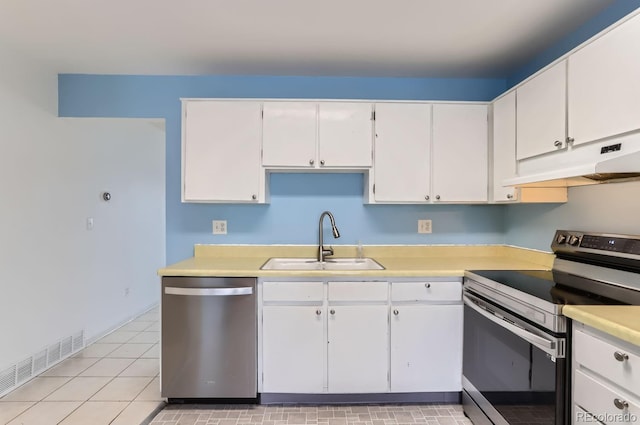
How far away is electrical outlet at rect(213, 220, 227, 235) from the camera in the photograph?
2643 millimetres

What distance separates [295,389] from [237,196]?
4.37 feet

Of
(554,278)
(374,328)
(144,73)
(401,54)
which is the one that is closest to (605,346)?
(554,278)

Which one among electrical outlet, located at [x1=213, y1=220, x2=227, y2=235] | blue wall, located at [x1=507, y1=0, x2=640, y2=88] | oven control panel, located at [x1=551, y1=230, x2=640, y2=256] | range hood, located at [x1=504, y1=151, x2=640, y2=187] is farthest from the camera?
electrical outlet, located at [x1=213, y1=220, x2=227, y2=235]

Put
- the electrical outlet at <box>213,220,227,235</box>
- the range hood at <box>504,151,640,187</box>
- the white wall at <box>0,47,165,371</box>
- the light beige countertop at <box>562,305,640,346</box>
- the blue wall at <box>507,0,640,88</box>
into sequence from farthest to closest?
the electrical outlet at <box>213,220,227,235</box> → the white wall at <box>0,47,165,371</box> → the blue wall at <box>507,0,640,88</box> → the range hood at <box>504,151,640,187</box> → the light beige countertop at <box>562,305,640,346</box>

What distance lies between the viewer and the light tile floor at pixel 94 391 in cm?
197

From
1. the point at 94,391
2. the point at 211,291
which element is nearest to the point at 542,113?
the point at 211,291

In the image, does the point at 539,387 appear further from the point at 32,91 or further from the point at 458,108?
the point at 32,91

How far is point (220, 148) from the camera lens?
2.35m

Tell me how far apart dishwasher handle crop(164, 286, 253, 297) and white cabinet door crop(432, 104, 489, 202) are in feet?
4.85

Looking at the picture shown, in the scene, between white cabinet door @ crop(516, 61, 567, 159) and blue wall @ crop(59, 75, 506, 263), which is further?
blue wall @ crop(59, 75, 506, 263)

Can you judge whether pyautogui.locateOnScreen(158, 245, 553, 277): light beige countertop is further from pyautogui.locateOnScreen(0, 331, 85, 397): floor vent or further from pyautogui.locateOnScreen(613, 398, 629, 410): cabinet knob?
pyautogui.locateOnScreen(0, 331, 85, 397): floor vent

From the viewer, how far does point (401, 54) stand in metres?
2.29

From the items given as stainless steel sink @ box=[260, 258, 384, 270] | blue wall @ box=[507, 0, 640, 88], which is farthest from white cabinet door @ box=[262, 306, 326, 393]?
blue wall @ box=[507, 0, 640, 88]

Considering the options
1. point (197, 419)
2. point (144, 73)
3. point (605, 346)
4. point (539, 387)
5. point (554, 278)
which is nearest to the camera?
point (605, 346)
